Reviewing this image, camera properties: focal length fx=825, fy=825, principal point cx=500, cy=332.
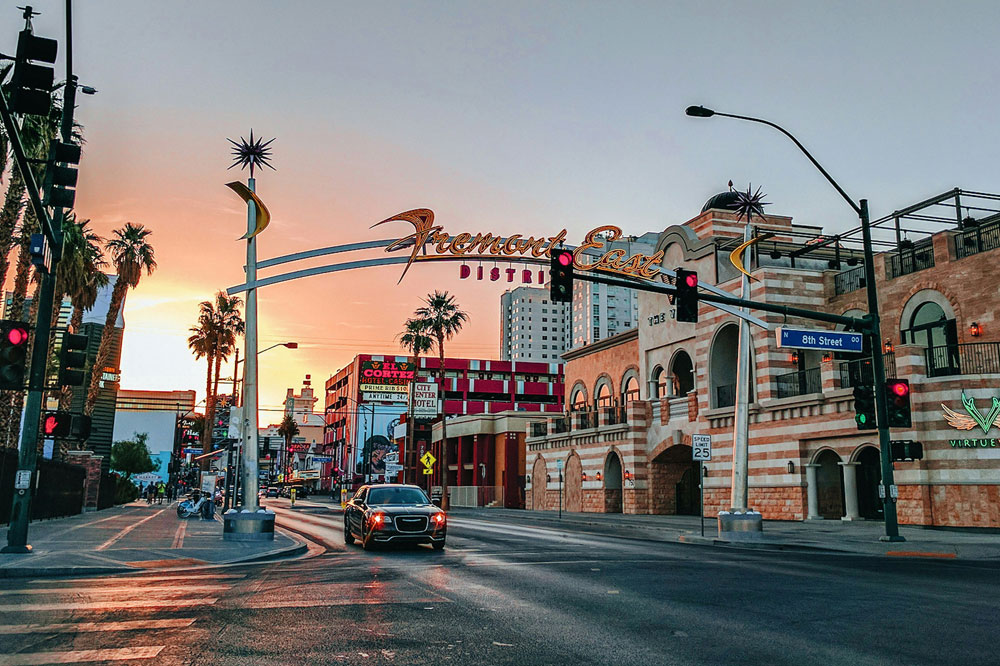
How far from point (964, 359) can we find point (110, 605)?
2844 cm

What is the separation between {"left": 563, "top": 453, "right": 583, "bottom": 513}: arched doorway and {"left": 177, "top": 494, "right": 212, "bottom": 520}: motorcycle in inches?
852

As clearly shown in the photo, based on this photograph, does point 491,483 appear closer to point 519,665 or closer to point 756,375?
point 756,375

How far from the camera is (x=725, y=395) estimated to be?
127ft

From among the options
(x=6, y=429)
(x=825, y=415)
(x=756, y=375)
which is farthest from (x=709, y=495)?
(x=6, y=429)

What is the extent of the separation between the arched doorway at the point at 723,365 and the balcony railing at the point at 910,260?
25.4 feet

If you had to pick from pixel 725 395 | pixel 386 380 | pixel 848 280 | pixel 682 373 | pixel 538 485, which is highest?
pixel 386 380

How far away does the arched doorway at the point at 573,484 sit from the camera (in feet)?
161

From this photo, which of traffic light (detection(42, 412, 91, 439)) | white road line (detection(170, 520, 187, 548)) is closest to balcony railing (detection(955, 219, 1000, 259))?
white road line (detection(170, 520, 187, 548))

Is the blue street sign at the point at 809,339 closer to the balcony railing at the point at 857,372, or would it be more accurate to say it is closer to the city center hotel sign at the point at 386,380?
the balcony railing at the point at 857,372

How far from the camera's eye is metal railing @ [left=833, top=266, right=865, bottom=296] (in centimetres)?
3597

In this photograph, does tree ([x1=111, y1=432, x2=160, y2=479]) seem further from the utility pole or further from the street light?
the street light

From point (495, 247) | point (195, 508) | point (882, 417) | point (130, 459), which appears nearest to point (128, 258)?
point (195, 508)

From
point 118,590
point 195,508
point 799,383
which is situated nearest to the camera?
point 118,590

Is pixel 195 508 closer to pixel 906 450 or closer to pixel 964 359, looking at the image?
pixel 906 450
